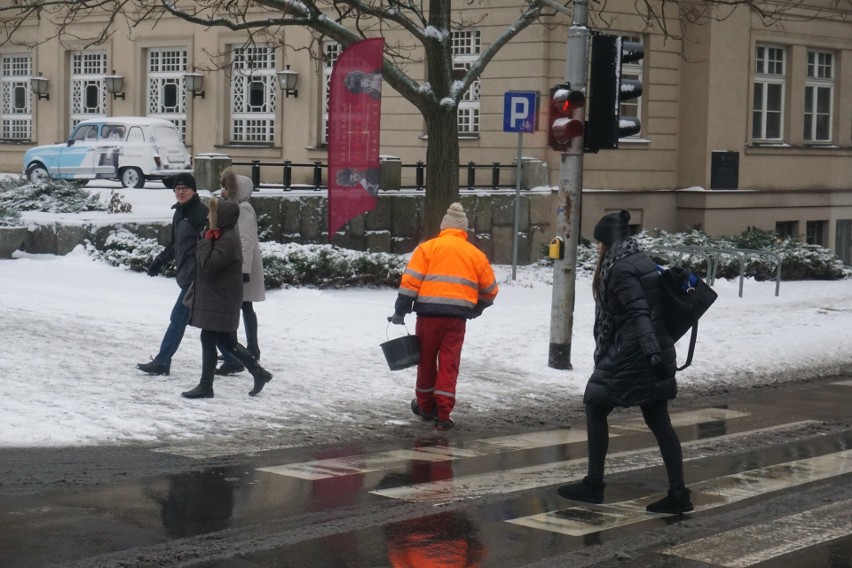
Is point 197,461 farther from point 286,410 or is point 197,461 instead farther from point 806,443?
point 806,443

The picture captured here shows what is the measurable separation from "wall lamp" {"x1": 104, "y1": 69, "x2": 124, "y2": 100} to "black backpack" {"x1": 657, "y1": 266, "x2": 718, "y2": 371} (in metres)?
28.4

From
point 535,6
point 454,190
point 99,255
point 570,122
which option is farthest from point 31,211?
point 570,122

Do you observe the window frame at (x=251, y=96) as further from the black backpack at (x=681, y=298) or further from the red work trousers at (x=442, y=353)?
the black backpack at (x=681, y=298)

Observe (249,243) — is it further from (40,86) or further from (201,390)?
(40,86)

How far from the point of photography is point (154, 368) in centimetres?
1191

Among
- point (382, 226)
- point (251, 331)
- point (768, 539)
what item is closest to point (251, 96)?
point (382, 226)

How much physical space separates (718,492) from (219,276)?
4538mm

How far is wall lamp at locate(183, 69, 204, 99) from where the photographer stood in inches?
1275

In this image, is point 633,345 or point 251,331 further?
point 251,331

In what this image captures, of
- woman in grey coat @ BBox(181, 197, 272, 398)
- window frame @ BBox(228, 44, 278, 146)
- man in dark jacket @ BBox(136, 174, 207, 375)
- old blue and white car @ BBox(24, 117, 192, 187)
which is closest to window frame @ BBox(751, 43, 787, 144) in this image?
window frame @ BBox(228, 44, 278, 146)

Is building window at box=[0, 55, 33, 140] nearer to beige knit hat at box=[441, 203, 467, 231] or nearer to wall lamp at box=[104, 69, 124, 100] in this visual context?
wall lamp at box=[104, 69, 124, 100]

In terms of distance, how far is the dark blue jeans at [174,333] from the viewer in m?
11.7

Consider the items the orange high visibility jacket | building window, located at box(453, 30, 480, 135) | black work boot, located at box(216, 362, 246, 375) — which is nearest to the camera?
the orange high visibility jacket

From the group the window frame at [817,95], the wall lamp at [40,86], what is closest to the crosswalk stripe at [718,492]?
the window frame at [817,95]
